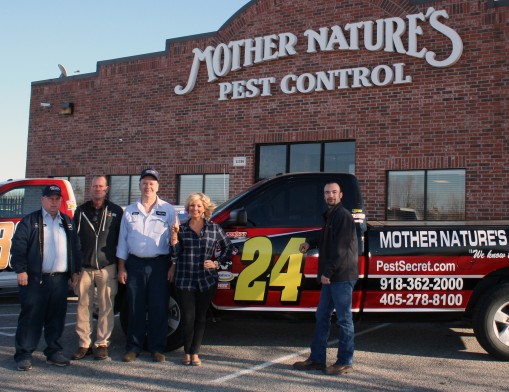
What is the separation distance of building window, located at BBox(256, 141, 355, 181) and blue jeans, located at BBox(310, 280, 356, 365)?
6.77 metres

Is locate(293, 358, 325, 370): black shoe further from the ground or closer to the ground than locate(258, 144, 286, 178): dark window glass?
closer to the ground

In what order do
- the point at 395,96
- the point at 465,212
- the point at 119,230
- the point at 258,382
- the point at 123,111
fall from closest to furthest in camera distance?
the point at 258,382, the point at 119,230, the point at 465,212, the point at 395,96, the point at 123,111

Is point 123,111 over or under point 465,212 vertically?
over

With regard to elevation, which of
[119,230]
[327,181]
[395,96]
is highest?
[395,96]

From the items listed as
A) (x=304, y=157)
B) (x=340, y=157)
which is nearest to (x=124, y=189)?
(x=304, y=157)

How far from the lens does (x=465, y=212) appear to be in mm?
11180

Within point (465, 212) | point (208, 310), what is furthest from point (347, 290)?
point (465, 212)

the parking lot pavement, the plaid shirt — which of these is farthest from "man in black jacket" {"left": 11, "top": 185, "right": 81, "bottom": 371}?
the plaid shirt

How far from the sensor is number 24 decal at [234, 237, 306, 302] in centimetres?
609

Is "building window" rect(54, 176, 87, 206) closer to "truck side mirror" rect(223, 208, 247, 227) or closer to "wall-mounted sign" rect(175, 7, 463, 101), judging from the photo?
"wall-mounted sign" rect(175, 7, 463, 101)

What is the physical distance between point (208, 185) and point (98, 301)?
27.8 feet

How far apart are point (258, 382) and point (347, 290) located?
1.15 m

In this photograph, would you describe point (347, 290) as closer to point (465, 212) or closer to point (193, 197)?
point (193, 197)

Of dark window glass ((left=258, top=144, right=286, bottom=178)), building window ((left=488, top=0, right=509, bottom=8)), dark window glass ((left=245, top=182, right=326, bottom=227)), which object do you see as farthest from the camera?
dark window glass ((left=258, top=144, right=286, bottom=178))
